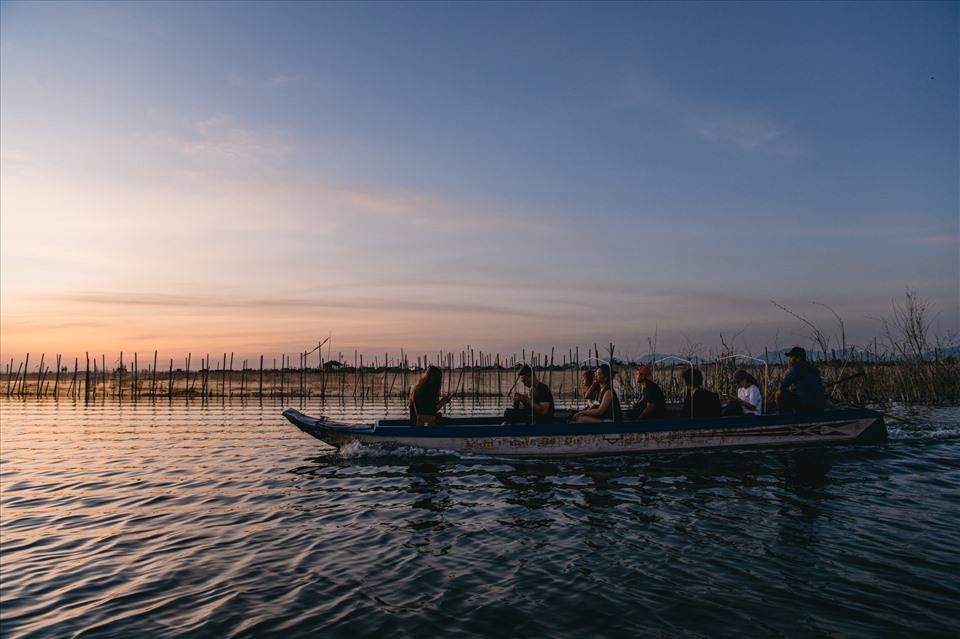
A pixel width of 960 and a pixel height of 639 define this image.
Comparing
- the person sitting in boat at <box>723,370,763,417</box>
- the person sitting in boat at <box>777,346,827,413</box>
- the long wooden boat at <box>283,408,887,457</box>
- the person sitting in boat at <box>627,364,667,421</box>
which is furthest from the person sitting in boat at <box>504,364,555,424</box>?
the person sitting in boat at <box>777,346,827,413</box>

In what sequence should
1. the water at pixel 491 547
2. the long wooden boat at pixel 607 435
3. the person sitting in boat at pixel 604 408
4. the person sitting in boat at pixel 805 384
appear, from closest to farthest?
1. the water at pixel 491 547
2. the long wooden boat at pixel 607 435
3. the person sitting in boat at pixel 604 408
4. the person sitting in boat at pixel 805 384

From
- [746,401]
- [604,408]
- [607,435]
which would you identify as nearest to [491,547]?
[607,435]

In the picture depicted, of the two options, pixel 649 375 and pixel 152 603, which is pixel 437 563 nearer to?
pixel 152 603

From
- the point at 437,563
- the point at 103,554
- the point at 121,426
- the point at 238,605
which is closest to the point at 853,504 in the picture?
the point at 437,563

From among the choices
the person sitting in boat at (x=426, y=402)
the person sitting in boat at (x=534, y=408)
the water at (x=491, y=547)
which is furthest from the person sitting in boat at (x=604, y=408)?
the person sitting in boat at (x=426, y=402)

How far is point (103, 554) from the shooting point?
23.8 feet

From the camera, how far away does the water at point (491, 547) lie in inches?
205

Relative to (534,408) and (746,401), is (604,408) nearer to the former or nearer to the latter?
(534,408)

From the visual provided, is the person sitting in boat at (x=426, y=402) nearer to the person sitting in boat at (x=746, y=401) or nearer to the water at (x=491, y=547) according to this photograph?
the water at (x=491, y=547)

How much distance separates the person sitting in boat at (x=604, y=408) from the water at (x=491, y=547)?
1.13 metres

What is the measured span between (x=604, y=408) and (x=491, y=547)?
23.1 feet

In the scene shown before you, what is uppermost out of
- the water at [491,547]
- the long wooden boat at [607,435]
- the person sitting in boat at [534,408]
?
the person sitting in boat at [534,408]

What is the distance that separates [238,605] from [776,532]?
648 cm

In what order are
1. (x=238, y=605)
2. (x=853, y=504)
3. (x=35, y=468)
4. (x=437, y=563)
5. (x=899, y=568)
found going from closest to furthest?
(x=238, y=605) → (x=899, y=568) → (x=437, y=563) → (x=853, y=504) → (x=35, y=468)
